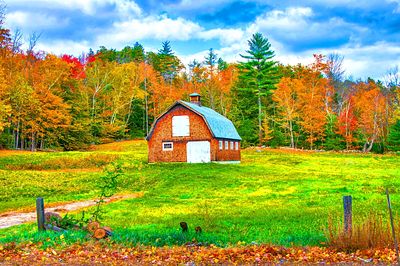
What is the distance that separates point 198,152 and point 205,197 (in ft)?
59.0

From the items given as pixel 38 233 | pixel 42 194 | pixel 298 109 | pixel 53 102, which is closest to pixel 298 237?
pixel 38 233

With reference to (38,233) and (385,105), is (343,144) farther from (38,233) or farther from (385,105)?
(38,233)

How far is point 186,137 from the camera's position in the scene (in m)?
40.0

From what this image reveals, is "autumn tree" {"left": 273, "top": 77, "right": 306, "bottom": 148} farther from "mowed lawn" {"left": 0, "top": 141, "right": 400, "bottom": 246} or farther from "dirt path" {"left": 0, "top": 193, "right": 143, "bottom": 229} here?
"dirt path" {"left": 0, "top": 193, "right": 143, "bottom": 229}

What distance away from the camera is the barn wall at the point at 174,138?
39.7 m

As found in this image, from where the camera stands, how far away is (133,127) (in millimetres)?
79000

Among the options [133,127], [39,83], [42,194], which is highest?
[39,83]

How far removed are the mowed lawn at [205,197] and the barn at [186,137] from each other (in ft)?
8.28

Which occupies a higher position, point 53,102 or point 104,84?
point 104,84

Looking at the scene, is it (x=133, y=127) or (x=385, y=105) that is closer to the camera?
(x=385, y=105)

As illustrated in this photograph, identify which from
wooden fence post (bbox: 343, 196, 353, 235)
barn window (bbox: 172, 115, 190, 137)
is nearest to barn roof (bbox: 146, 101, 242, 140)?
barn window (bbox: 172, 115, 190, 137)

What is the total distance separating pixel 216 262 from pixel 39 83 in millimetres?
52842

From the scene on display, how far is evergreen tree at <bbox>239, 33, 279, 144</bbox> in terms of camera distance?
67.1 m

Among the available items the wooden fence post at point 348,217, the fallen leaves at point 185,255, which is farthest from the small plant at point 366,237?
the fallen leaves at point 185,255
